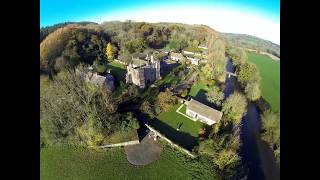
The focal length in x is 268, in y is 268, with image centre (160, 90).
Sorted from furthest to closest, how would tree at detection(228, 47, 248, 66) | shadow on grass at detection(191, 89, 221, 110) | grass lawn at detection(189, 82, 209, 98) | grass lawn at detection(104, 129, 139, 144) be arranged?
tree at detection(228, 47, 248, 66)
grass lawn at detection(189, 82, 209, 98)
shadow on grass at detection(191, 89, 221, 110)
grass lawn at detection(104, 129, 139, 144)

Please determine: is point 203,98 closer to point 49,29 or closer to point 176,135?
A: point 176,135

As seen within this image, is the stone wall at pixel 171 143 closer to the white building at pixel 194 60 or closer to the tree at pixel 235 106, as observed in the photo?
the tree at pixel 235 106

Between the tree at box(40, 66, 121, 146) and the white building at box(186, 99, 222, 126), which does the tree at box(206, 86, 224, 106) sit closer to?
the white building at box(186, 99, 222, 126)

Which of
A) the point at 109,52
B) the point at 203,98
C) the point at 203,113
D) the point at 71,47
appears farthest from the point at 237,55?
the point at 71,47

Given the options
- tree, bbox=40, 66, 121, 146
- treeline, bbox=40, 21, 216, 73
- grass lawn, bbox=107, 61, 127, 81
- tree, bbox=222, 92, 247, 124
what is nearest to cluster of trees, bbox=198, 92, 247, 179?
tree, bbox=222, 92, 247, 124

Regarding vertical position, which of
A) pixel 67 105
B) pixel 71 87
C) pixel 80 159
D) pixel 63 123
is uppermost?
pixel 71 87
